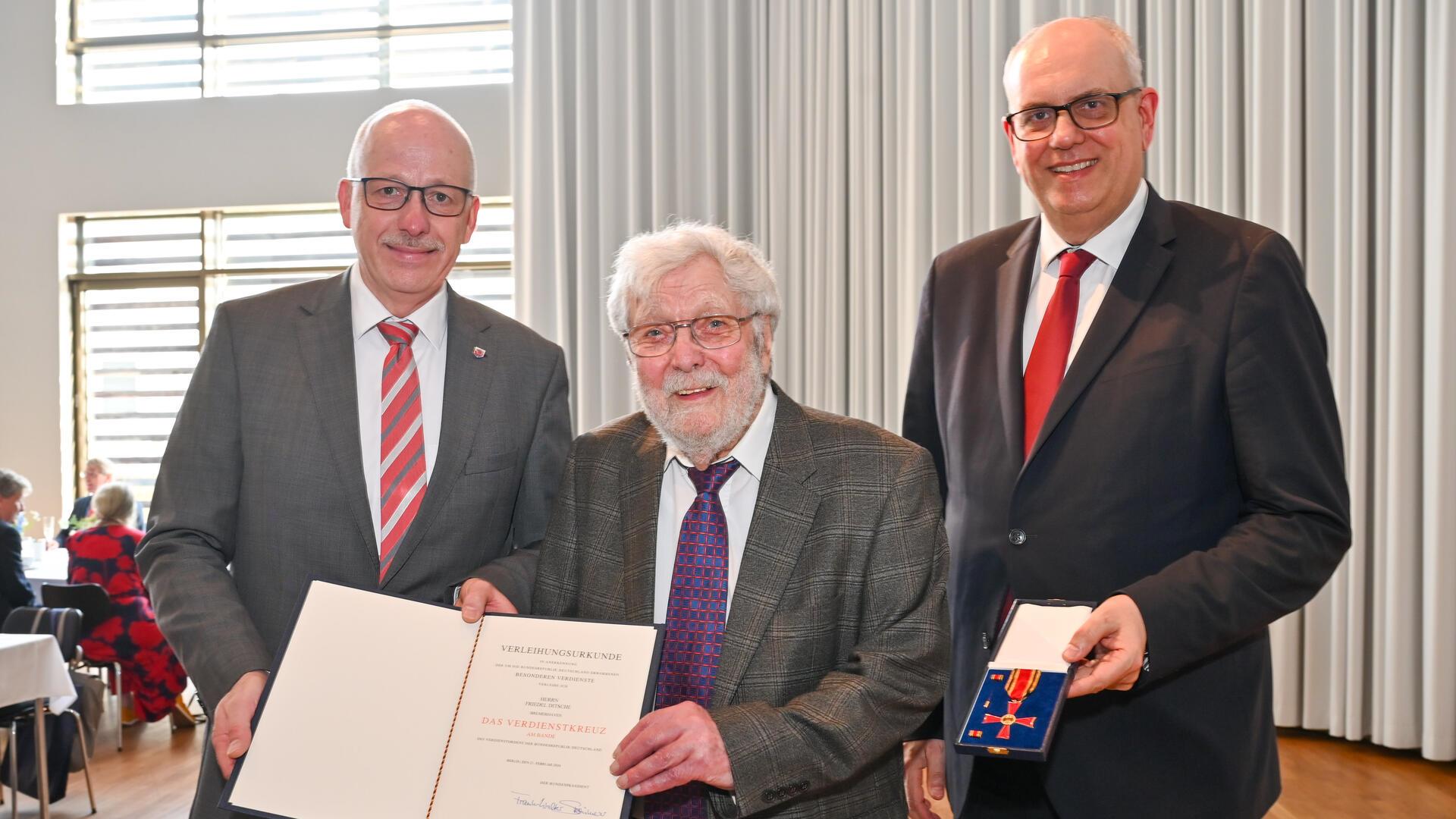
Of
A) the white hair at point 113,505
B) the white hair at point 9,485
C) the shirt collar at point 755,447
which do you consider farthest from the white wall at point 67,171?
the shirt collar at point 755,447

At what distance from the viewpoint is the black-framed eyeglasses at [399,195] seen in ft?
6.79

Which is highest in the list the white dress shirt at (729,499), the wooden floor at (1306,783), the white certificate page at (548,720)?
the white dress shirt at (729,499)

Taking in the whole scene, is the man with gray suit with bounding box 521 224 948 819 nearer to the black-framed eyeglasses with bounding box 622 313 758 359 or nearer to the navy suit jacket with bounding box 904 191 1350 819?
the black-framed eyeglasses with bounding box 622 313 758 359

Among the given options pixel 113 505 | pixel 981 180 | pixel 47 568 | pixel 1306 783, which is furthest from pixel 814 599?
pixel 47 568

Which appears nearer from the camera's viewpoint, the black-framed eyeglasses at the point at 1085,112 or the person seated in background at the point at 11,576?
the black-framed eyeglasses at the point at 1085,112

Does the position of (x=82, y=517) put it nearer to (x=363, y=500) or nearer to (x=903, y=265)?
(x=903, y=265)

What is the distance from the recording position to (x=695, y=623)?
182 centimetres

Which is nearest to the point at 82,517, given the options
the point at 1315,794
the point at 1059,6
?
the point at 1059,6

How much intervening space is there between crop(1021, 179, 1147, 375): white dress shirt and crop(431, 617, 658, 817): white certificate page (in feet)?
3.00

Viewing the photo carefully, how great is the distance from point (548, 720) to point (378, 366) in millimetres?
812

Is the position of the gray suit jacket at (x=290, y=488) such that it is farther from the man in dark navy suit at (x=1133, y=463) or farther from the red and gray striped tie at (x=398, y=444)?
the man in dark navy suit at (x=1133, y=463)

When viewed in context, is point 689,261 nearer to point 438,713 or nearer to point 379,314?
point 379,314

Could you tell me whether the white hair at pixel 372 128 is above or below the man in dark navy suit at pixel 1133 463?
above
